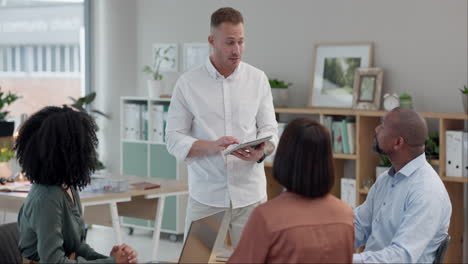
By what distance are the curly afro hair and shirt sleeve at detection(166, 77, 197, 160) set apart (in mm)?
936

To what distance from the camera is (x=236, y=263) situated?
6.56 feet

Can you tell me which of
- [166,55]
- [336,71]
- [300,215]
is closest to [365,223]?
[300,215]

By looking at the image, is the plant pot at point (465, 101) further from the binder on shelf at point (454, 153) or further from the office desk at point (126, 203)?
Result: the office desk at point (126, 203)

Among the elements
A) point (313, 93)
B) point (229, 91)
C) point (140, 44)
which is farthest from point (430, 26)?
point (140, 44)

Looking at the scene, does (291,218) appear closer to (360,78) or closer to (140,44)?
(360,78)

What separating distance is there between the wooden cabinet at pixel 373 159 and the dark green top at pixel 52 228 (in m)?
3.19

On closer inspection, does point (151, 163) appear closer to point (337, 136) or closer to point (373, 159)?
point (337, 136)

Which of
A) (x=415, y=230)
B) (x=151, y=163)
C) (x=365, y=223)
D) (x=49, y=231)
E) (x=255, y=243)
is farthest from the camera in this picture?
(x=151, y=163)

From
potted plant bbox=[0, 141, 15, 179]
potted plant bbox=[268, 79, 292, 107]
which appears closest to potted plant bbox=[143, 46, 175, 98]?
potted plant bbox=[268, 79, 292, 107]

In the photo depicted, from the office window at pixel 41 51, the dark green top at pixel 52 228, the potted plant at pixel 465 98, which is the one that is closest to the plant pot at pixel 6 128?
the office window at pixel 41 51

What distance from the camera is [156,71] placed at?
6984 mm

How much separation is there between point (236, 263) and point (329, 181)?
1.14ft

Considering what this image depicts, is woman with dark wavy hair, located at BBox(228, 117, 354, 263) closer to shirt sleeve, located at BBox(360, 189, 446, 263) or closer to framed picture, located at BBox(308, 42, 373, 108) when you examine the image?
shirt sleeve, located at BBox(360, 189, 446, 263)

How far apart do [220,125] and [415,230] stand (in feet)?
3.70
